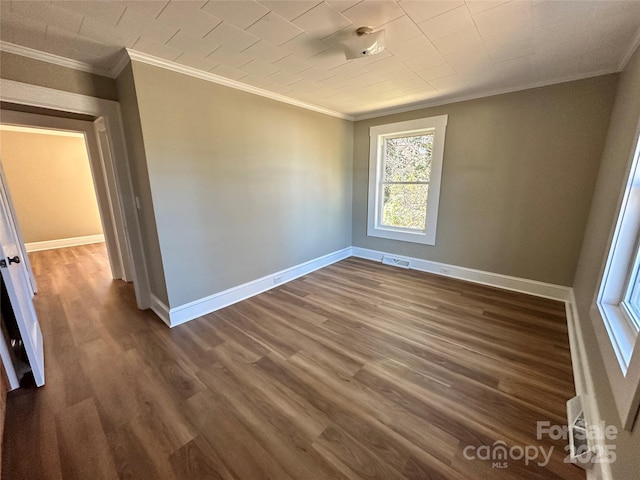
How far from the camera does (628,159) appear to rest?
1.67 metres

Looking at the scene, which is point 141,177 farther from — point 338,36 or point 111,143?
point 338,36

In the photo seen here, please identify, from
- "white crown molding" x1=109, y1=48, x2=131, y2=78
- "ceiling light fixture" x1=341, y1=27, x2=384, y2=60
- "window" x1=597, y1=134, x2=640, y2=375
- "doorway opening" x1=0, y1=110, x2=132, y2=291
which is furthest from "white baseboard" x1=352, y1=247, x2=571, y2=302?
"doorway opening" x1=0, y1=110, x2=132, y2=291

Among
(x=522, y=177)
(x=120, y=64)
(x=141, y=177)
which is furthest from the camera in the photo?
(x=522, y=177)

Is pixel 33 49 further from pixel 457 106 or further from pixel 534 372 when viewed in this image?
pixel 534 372

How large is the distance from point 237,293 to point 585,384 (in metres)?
3.04

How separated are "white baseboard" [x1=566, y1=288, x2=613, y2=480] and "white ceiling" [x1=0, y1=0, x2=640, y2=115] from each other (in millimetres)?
2226

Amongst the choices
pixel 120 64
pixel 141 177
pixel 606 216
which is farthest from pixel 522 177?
pixel 120 64

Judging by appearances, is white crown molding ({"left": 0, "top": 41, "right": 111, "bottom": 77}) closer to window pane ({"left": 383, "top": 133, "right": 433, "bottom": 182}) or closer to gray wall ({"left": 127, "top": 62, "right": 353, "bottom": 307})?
gray wall ({"left": 127, "top": 62, "right": 353, "bottom": 307})

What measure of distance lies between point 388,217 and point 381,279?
1201 millimetres

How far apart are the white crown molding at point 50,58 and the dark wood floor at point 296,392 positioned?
2.34m

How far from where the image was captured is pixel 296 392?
1.70 metres

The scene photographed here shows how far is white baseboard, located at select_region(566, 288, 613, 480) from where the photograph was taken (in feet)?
3.68

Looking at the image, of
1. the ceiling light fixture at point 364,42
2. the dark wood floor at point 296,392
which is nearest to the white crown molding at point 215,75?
the ceiling light fixture at point 364,42

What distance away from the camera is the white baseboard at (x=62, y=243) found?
5.22 m
